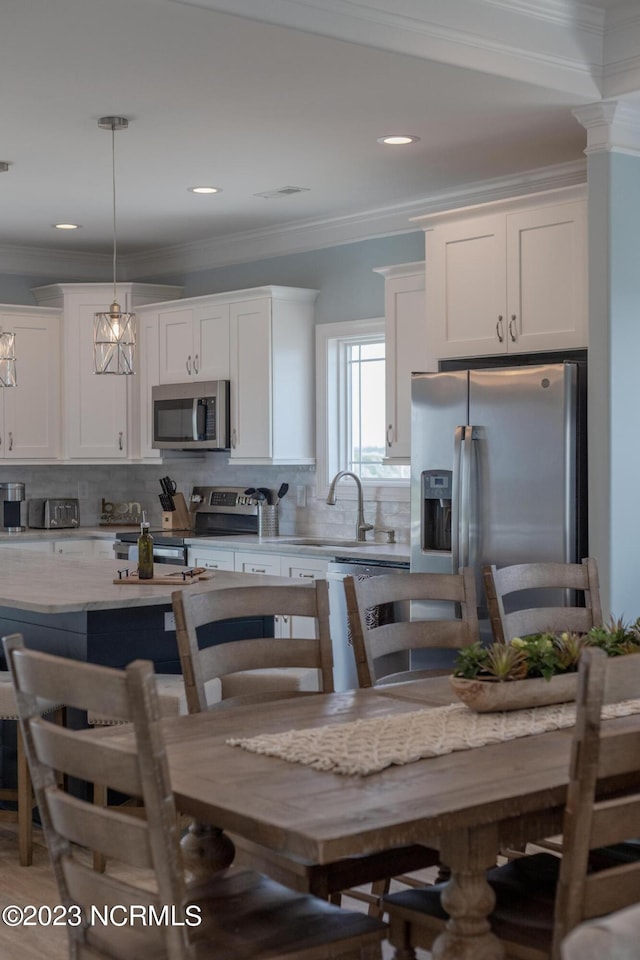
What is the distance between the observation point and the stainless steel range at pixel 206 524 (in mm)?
6812

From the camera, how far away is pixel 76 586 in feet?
13.9

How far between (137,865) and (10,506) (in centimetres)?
598

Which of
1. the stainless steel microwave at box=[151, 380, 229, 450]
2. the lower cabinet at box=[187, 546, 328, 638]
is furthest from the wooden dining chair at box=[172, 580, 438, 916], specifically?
the stainless steel microwave at box=[151, 380, 229, 450]

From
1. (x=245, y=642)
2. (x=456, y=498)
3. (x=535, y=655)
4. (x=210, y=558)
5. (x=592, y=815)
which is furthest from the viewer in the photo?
(x=210, y=558)

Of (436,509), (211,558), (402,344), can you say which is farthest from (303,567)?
(402,344)

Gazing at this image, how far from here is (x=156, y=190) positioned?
19.5 feet

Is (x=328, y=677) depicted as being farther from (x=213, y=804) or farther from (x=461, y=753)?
(x=213, y=804)

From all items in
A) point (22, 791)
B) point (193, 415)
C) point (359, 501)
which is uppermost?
point (193, 415)

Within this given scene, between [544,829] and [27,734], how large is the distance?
86 cm

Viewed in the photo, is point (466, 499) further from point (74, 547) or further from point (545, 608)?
point (74, 547)

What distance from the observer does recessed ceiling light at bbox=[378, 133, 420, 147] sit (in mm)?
4910

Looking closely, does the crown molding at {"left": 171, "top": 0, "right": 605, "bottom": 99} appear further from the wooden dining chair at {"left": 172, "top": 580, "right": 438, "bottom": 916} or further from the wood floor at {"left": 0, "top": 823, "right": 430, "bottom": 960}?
the wood floor at {"left": 0, "top": 823, "right": 430, "bottom": 960}

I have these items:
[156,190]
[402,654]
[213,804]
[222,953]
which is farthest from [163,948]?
[156,190]

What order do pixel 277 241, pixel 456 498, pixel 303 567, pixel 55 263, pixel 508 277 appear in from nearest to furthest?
pixel 456 498 < pixel 508 277 < pixel 303 567 < pixel 277 241 < pixel 55 263
